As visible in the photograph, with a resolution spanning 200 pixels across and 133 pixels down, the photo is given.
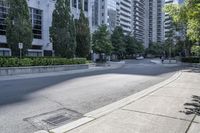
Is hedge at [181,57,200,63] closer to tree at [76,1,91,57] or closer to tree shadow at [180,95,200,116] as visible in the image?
tree at [76,1,91,57]

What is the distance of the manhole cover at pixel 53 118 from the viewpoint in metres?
6.42

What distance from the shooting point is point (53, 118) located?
708 centimetres

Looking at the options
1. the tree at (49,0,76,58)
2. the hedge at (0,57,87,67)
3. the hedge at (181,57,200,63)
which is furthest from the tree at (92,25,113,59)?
the hedge at (0,57,87,67)

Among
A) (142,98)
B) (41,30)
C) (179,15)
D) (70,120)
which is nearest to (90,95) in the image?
(142,98)

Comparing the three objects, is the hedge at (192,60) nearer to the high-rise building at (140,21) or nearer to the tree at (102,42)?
the tree at (102,42)

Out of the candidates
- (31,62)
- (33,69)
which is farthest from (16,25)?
(33,69)

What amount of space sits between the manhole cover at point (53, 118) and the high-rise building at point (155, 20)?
186 metres

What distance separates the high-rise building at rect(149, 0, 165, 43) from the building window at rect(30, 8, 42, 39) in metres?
153

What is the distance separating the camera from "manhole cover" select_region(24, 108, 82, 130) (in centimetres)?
642

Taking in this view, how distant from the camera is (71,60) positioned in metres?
29.4

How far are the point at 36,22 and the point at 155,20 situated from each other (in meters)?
163

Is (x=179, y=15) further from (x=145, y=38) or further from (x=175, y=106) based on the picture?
(x=145, y=38)

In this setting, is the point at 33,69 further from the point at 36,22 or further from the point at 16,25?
the point at 36,22

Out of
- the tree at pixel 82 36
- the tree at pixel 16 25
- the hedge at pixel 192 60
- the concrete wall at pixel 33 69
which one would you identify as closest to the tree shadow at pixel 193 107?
the concrete wall at pixel 33 69
